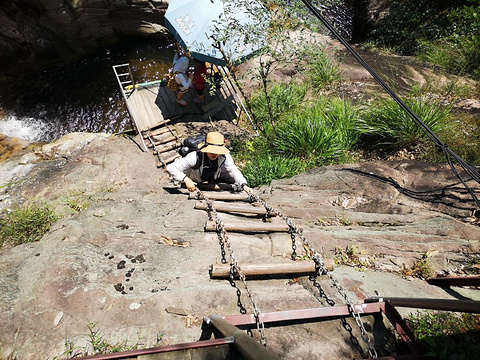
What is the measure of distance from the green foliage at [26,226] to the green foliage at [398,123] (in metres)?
6.79

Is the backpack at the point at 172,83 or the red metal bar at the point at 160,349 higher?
the backpack at the point at 172,83

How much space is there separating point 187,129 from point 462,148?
6790 millimetres

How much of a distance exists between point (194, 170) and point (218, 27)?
4.69 m

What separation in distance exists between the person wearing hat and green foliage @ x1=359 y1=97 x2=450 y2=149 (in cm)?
390

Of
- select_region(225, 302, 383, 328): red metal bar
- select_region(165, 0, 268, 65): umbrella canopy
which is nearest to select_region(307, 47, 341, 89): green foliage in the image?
select_region(165, 0, 268, 65): umbrella canopy

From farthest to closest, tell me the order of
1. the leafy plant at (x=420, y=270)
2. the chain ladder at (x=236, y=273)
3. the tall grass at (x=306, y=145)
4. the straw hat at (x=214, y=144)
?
the tall grass at (x=306, y=145) < the straw hat at (x=214, y=144) < the leafy plant at (x=420, y=270) < the chain ladder at (x=236, y=273)

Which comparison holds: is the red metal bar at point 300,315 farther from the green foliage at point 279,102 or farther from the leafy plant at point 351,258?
the green foliage at point 279,102

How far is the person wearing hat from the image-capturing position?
4.51m

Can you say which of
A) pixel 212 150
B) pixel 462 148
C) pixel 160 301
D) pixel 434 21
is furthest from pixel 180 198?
pixel 434 21

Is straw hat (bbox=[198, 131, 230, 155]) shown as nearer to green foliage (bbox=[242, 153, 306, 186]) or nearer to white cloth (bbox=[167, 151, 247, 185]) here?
white cloth (bbox=[167, 151, 247, 185])

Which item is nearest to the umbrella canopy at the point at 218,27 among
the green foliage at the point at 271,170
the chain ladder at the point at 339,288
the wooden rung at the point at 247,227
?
the green foliage at the point at 271,170

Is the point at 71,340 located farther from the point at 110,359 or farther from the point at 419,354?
the point at 419,354

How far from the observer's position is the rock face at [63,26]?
11812 millimetres

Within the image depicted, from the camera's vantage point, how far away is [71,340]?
87.0 inches
